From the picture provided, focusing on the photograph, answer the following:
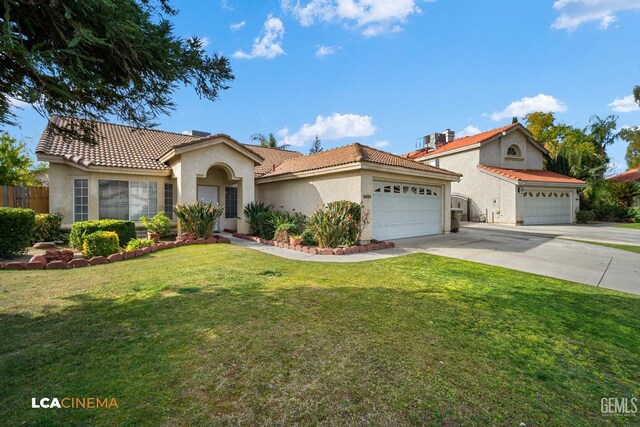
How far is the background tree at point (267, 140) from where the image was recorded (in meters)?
39.0

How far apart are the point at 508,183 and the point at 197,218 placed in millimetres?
21982

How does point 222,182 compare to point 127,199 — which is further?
point 222,182

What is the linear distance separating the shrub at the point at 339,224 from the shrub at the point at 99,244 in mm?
6884

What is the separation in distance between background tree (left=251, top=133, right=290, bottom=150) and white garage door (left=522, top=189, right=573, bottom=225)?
28196mm

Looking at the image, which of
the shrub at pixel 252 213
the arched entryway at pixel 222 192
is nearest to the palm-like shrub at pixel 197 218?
the shrub at pixel 252 213

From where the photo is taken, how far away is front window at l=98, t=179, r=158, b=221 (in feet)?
45.3

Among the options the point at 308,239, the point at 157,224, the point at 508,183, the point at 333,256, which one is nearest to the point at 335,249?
the point at 333,256

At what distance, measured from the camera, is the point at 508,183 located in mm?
Answer: 22188

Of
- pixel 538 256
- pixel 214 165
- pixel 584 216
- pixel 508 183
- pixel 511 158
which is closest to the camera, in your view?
pixel 538 256

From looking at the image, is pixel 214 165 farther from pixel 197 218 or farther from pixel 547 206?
pixel 547 206

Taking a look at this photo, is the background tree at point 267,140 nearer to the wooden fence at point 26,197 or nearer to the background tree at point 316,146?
the background tree at point 316,146

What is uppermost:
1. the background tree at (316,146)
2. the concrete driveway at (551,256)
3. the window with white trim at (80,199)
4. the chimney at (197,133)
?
the background tree at (316,146)

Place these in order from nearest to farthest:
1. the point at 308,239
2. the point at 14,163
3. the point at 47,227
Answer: the point at 308,239, the point at 47,227, the point at 14,163

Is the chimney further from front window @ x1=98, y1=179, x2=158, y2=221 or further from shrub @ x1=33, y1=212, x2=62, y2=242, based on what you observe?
shrub @ x1=33, y1=212, x2=62, y2=242
